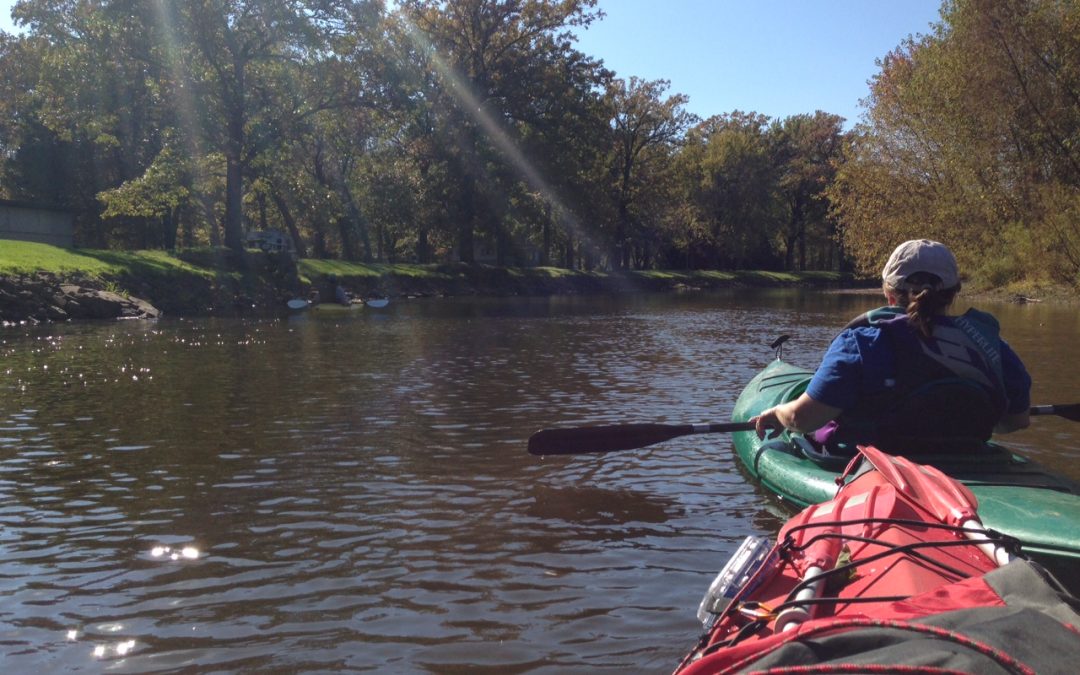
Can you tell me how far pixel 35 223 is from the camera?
102 ft

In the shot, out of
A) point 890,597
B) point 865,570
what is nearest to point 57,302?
point 865,570

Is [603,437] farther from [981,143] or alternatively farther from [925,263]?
[981,143]

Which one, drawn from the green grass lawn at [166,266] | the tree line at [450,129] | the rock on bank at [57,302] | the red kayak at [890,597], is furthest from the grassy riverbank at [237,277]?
the red kayak at [890,597]

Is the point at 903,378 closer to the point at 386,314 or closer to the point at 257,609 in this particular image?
the point at 257,609

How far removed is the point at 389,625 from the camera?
4.50m

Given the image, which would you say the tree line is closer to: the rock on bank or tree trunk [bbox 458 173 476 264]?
tree trunk [bbox 458 173 476 264]

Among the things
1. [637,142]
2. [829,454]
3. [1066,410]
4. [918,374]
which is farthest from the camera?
[637,142]

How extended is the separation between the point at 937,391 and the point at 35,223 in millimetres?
33038

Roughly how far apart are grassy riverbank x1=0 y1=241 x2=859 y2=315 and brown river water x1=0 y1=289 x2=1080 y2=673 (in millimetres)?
13307

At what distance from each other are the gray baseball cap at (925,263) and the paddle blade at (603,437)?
2.05 meters

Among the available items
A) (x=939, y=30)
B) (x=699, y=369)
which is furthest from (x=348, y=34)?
(x=699, y=369)

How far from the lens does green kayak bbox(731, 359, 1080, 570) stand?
4066 millimetres

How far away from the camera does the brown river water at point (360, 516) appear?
4324mm

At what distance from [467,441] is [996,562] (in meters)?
6.20
